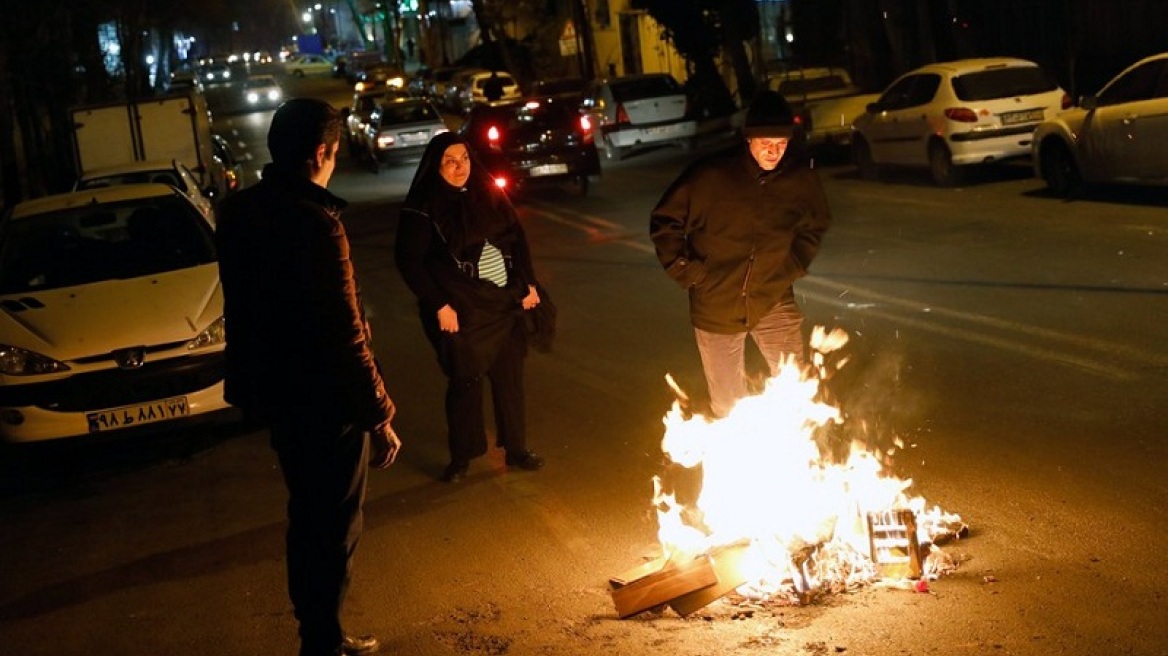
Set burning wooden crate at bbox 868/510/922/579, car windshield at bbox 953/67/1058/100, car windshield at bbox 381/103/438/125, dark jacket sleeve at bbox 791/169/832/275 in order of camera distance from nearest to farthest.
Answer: burning wooden crate at bbox 868/510/922/579 < dark jacket sleeve at bbox 791/169/832/275 < car windshield at bbox 953/67/1058/100 < car windshield at bbox 381/103/438/125

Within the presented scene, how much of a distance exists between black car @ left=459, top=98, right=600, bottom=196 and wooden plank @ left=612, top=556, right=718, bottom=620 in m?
16.6

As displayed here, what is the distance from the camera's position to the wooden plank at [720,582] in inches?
189

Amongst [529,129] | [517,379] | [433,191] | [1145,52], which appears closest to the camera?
[433,191]

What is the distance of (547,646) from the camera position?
15.9 feet

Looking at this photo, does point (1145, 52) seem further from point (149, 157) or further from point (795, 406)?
point (795, 406)

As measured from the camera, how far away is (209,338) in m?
8.22

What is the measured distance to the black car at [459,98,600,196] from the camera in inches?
837

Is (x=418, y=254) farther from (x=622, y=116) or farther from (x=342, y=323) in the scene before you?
(x=622, y=116)

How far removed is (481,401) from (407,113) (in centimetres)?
2420

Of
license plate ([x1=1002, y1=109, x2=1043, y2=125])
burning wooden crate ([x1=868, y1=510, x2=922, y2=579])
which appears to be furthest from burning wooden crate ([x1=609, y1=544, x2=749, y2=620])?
license plate ([x1=1002, y1=109, x2=1043, y2=125])

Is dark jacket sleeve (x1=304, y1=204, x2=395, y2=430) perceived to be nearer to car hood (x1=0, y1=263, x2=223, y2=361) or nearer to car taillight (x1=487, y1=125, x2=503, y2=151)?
car hood (x1=0, y1=263, x2=223, y2=361)

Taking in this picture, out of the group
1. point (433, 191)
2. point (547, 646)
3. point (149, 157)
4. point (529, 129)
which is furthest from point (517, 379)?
point (149, 157)

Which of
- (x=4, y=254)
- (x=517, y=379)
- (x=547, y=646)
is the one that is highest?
(x=4, y=254)

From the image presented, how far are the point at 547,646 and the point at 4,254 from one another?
6353mm
